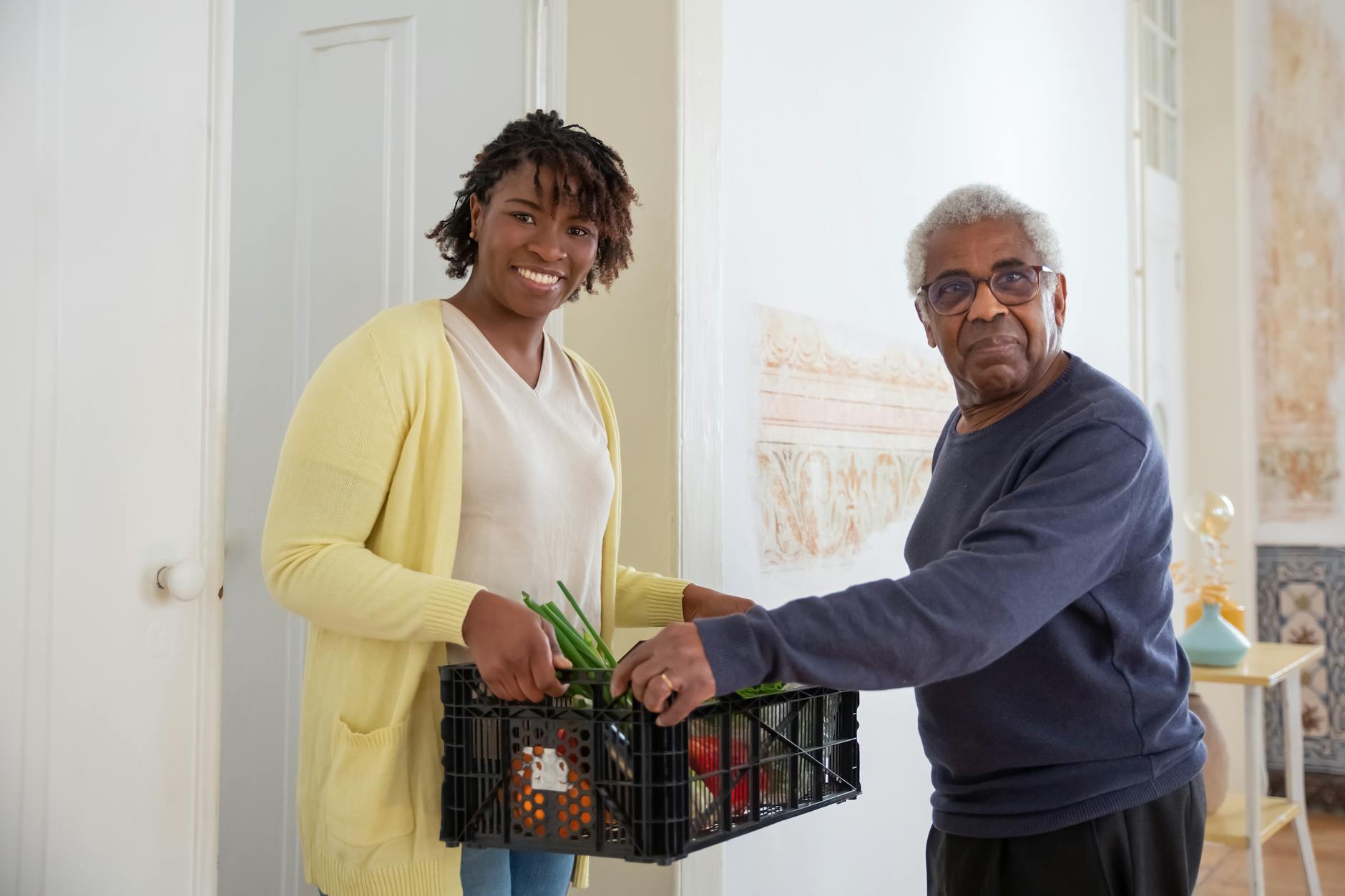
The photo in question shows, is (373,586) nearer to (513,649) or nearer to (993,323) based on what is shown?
(513,649)

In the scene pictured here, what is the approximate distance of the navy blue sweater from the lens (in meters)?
1.39

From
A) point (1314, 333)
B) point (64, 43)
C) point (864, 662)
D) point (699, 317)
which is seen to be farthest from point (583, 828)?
point (1314, 333)

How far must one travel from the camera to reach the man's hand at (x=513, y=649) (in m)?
1.37

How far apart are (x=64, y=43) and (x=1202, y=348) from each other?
5.62m

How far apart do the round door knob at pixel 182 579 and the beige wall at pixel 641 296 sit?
3.33 ft

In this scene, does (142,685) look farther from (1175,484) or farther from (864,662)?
(1175,484)

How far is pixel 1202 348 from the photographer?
5977 millimetres

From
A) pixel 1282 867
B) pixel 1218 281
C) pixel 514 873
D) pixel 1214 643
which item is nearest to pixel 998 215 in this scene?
pixel 514 873

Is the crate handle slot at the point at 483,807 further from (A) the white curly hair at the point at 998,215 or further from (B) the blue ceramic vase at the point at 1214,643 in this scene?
(B) the blue ceramic vase at the point at 1214,643

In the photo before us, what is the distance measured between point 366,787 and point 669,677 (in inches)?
17.9

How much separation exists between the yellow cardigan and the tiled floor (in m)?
3.51

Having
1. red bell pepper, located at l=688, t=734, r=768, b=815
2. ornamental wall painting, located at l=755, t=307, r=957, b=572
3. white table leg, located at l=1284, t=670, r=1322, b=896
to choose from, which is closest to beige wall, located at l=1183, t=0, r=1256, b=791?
white table leg, located at l=1284, t=670, r=1322, b=896

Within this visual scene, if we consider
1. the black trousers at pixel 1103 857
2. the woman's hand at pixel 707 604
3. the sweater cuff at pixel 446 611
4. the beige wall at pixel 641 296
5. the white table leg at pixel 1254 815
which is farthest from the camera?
the white table leg at pixel 1254 815

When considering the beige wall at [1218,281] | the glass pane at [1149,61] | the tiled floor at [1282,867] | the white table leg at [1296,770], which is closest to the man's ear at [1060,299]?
the white table leg at [1296,770]
